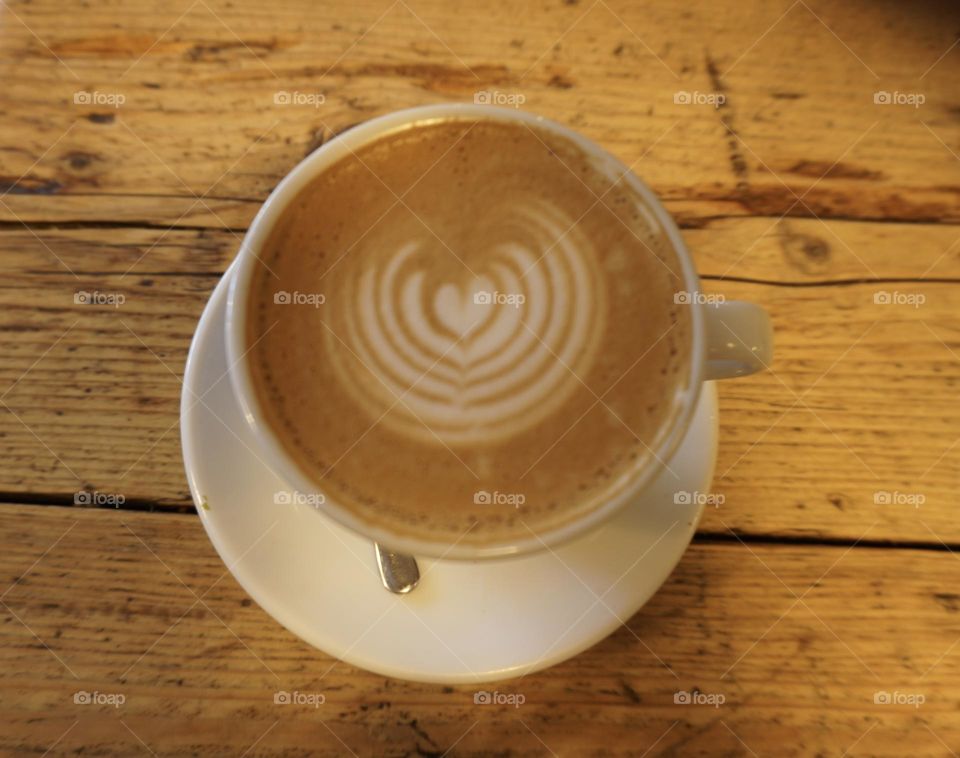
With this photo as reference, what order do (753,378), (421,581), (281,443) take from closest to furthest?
(281,443)
(421,581)
(753,378)

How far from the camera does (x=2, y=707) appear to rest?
2.88 ft

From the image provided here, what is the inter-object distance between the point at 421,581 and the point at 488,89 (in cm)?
69

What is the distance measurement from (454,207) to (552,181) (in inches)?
→ 4.2

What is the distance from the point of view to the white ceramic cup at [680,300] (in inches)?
28.0

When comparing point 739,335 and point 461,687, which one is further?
point 461,687

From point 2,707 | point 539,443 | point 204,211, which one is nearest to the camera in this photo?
point 539,443

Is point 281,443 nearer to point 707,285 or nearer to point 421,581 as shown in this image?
point 421,581

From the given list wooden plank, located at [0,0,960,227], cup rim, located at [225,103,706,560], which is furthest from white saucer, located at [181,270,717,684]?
wooden plank, located at [0,0,960,227]

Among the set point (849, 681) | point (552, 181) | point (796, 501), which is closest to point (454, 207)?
point (552, 181)

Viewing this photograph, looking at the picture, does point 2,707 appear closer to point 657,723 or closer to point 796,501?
point 657,723

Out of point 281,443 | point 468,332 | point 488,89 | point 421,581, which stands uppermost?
point 488,89

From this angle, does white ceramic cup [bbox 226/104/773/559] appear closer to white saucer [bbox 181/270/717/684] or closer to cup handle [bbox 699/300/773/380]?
cup handle [bbox 699/300/773/380]

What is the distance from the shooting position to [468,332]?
777 mm

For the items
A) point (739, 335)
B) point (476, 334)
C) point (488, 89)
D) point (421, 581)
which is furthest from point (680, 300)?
point (488, 89)
